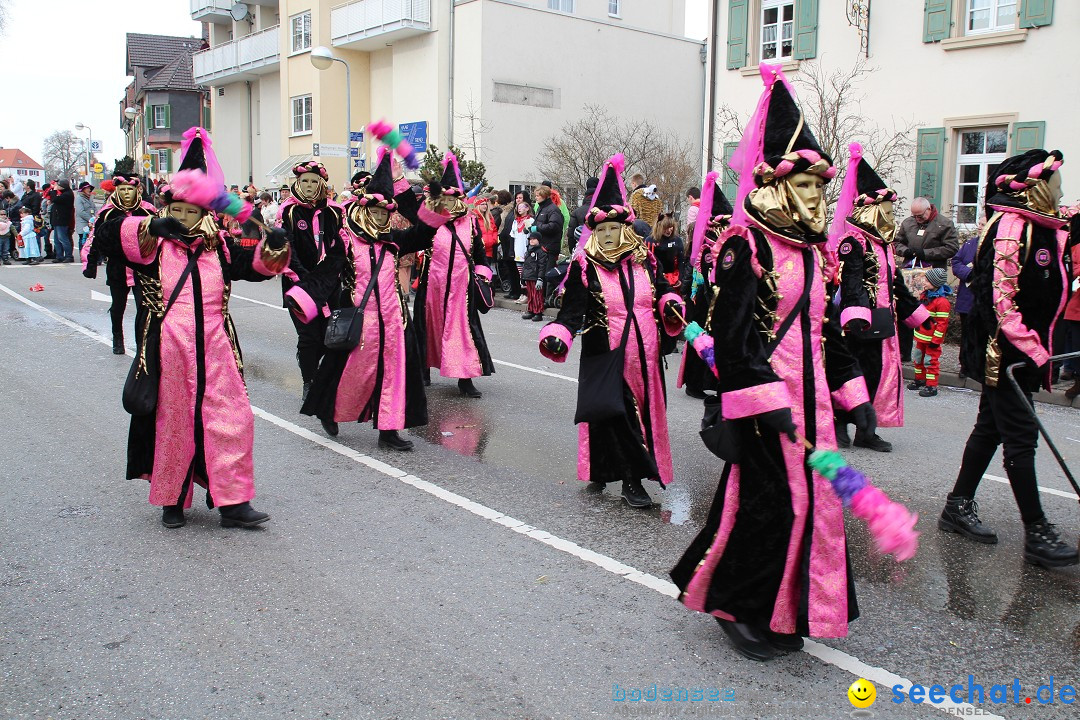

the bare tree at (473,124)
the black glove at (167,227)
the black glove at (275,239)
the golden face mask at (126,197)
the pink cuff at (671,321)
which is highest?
the bare tree at (473,124)

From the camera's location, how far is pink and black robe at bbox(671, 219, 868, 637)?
345cm

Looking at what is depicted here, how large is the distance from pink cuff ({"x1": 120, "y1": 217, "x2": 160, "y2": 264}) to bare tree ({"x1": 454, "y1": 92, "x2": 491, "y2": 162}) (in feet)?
68.7

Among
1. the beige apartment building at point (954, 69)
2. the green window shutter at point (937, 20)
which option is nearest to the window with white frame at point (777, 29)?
the beige apartment building at point (954, 69)

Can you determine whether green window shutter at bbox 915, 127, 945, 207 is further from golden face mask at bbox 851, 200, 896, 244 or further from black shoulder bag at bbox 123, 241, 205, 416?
black shoulder bag at bbox 123, 241, 205, 416

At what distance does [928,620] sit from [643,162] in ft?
70.8

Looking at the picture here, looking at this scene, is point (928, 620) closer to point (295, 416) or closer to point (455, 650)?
point (455, 650)

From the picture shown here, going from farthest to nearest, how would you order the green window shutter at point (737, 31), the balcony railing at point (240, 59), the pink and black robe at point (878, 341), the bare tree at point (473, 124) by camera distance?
the balcony railing at point (240, 59) < the bare tree at point (473, 124) < the green window shutter at point (737, 31) < the pink and black robe at point (878, 341)

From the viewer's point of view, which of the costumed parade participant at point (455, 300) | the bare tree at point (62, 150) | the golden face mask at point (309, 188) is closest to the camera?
the golden face mask at point (309, 188)

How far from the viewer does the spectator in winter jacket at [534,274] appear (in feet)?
46.6

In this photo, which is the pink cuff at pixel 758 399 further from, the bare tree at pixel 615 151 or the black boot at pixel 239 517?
the bare tree at pixel 615 151

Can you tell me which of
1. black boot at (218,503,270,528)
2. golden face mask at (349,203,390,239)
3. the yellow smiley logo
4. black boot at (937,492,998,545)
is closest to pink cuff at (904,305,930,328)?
black boot at (937,492,998,545)

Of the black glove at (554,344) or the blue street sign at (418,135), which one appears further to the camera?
the blue street sign at (418,135)

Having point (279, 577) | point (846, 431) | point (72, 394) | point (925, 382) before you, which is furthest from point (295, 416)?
point (925, 382)

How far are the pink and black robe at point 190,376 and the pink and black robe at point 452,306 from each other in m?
3.67
